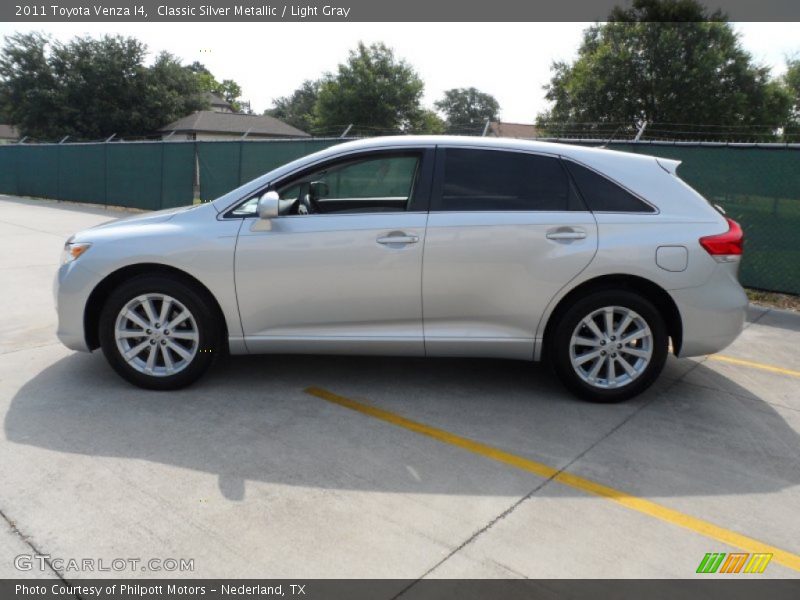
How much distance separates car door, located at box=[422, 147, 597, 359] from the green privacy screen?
4.70 m

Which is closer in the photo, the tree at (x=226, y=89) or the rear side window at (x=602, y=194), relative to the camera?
the rear side window at (x=602, y=194)

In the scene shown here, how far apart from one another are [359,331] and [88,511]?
195 centimetres

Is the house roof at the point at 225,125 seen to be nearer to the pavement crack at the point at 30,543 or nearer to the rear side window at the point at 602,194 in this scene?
the rear side window at the point at 602,194

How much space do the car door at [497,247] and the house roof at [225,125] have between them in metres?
41.5

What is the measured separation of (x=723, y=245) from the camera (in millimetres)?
4301

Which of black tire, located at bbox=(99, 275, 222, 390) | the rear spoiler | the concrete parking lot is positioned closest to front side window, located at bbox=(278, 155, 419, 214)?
black tire, located at bbox=(99, 275, 222, 390)

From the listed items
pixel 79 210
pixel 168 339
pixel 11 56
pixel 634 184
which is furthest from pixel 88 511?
pixel 11 56

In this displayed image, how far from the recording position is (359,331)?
4.42 m

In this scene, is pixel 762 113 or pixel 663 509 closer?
pixel 663 509

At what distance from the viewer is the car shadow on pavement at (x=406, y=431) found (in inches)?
138

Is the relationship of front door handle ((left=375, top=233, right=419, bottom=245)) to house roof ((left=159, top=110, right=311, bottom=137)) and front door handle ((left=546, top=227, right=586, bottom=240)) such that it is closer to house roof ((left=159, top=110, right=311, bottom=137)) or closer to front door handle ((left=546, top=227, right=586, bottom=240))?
front door handle ((left=546, top=227, right=586, bottom=240))

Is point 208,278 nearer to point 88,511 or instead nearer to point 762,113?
point 88,511

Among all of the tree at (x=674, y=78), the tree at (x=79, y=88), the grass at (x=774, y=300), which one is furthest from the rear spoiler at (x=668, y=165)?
the tree at (x=79, y=88)
